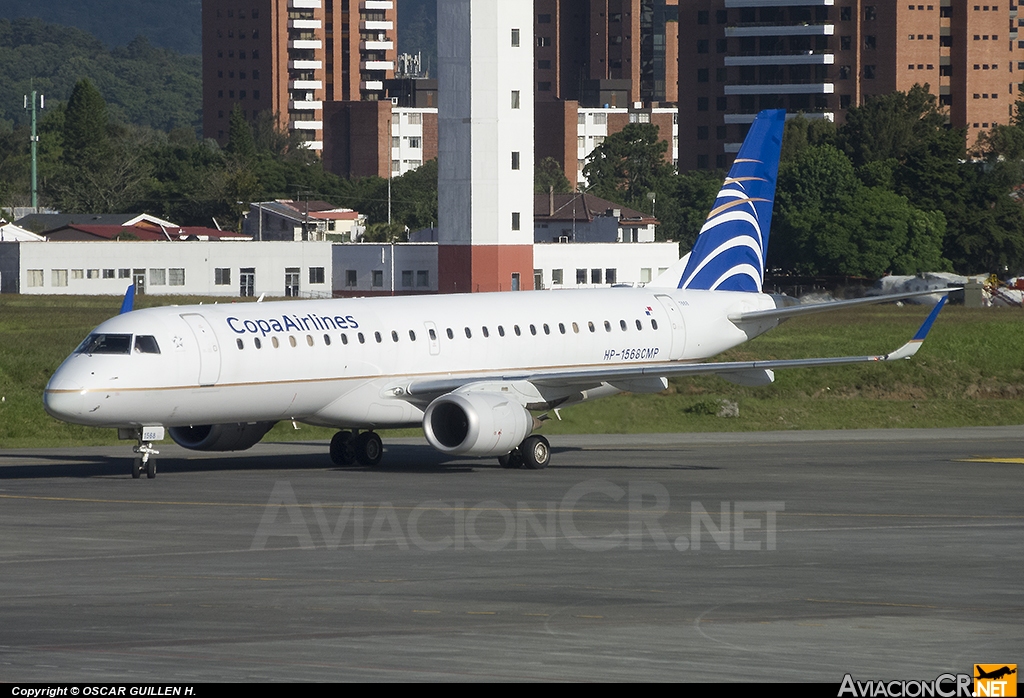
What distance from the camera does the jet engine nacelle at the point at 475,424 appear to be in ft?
129

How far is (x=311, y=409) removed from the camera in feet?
132

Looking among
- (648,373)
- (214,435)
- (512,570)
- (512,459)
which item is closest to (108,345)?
(214,435)

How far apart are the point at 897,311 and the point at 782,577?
269 ft

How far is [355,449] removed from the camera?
42938mm

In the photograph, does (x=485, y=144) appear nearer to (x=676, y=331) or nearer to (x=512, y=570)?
(x=676, y=331)

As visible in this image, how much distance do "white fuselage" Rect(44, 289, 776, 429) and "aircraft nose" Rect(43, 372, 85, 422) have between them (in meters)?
0.02

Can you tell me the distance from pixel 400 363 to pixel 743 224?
1404cm

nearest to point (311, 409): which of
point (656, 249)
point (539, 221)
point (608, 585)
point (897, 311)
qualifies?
point (608, 585)

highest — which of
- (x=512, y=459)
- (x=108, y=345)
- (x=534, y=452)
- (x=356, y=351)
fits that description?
(x=108, y=345)

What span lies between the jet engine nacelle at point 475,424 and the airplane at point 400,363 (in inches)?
1.5

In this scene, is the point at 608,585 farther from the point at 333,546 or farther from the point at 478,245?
the point at 478,245

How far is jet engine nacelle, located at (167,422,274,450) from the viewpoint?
41.3 meters

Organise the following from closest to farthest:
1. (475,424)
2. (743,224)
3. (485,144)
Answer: (475,424) < (743,224) < (485,144)

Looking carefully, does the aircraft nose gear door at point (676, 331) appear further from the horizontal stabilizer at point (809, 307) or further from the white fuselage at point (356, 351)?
the horizontal stabilizer at point (809, 307)
